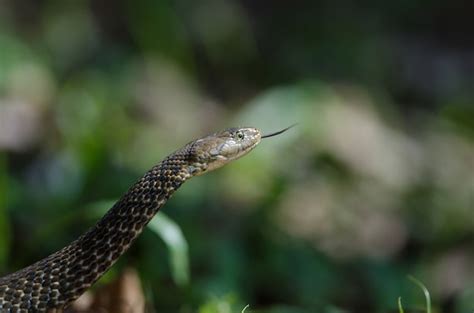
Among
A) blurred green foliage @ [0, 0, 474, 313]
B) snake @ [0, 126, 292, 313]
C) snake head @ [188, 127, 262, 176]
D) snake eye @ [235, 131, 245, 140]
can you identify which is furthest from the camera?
blurred green foliage @ [0, 0, 474, 313]

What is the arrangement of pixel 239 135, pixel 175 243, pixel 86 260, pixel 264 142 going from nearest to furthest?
pixel 86 260, pixel 239 135, pixel 175 243, pixel 264 142

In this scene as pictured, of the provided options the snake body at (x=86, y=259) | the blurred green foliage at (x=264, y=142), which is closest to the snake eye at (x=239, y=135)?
the snake body at (x=86, y=259)

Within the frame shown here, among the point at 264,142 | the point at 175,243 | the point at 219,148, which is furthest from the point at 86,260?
the point at 264,142

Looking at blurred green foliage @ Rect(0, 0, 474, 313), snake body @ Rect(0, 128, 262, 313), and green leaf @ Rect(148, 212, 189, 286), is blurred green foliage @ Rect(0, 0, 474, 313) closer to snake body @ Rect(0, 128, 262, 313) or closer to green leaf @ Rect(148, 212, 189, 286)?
green leaf @ Rect(148, 212, 189, 286)

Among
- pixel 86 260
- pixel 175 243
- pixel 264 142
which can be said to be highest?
pixel 86 260

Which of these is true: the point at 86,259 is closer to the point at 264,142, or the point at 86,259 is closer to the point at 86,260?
the point at 86,260

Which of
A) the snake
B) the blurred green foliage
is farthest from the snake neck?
the blurred green foliage
